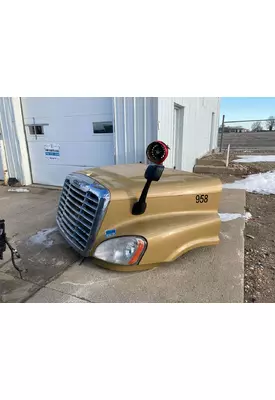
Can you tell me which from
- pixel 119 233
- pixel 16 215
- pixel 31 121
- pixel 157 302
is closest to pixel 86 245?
pixel 119 233

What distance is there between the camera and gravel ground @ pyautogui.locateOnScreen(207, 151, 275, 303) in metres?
2.38

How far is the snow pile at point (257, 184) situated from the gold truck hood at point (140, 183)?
4.03 metres

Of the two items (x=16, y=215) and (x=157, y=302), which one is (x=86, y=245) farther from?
(x=16, y=215)

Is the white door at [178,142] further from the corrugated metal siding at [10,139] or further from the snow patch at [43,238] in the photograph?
the corrugated metal siding at [10,139]

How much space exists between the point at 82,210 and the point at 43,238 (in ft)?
4.38

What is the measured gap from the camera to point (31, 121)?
677 cm

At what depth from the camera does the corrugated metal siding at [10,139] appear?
22.0 feet

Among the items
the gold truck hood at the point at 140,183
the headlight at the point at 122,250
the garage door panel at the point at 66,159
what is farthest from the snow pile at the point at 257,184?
the headlight at the point at 122,250

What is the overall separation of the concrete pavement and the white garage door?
2.95 m

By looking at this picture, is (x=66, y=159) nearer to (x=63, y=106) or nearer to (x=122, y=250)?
(x=63, y=106)

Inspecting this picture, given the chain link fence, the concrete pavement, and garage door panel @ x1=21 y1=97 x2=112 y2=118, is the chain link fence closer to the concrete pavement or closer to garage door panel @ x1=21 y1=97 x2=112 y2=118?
garage door panel @ x1=21 y1=97 x2=112 y2=118

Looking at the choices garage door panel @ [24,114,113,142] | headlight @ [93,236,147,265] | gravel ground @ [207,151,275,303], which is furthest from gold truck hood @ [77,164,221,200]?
garage door panel @ [24,114,113,142]
